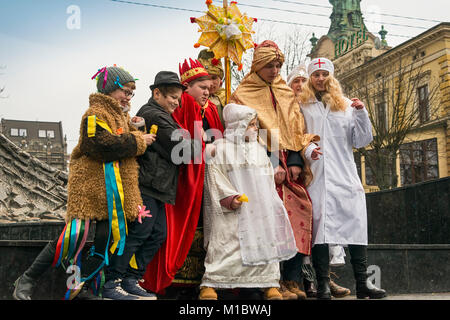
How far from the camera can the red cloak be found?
4.15 m

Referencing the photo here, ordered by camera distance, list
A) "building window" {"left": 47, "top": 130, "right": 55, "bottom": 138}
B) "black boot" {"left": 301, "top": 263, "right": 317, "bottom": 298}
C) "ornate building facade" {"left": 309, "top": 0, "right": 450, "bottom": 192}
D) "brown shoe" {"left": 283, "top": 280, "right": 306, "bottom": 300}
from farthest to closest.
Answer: "building window" {"left": 47, "top": 130, "right": 55, "bottom": 138} < "ornate building facade" {"left": 309, "top": 0, "right": 450, "bottom": 192} < "black boot" {"left": 301, "top": 263, "right": 317, "bottom": 298} < "brown shoe" {"left": 283, "top": 280, "right": 306, "bottom": 300}

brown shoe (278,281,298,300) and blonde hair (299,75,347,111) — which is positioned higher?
blonde hair (299,75,347,111)

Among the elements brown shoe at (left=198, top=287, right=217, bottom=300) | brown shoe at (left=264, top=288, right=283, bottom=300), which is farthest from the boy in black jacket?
brown shoe at (left=264, top=288, right=283, bottom=300)

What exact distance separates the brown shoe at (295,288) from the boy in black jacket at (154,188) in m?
1.18

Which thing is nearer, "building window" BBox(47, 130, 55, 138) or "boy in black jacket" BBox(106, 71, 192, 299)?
"boy in black jacket" BBox(106, 71, 192, 299)

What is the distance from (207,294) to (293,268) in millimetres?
919

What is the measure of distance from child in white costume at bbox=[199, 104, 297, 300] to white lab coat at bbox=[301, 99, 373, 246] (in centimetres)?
42

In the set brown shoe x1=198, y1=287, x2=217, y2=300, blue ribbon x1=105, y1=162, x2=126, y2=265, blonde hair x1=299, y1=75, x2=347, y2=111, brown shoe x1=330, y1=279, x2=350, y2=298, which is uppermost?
blonde hair x1=299, y1=75, x2=347, y2=111

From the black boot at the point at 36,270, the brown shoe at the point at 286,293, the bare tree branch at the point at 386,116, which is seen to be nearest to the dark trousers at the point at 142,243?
the black boot at the point at 36,270

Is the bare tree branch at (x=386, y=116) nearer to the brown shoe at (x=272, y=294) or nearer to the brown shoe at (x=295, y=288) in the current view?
the brown shoe at (x=295, y=288)

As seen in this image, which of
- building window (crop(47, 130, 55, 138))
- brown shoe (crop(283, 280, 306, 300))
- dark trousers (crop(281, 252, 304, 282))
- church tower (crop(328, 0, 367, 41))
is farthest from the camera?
building window (crop(47, 130, 55, 138))

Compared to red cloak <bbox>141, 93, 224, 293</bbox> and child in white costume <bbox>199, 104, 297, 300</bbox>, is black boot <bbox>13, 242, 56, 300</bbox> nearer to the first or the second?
red cloak <bbox>141, 93, 224, 293</bbox>
